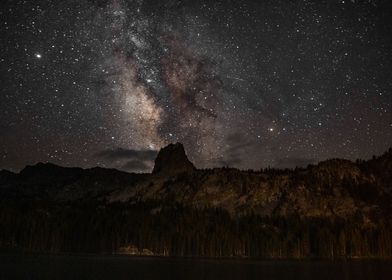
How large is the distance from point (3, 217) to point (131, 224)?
165 ft

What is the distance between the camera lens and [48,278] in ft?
205

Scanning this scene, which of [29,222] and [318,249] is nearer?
[29,222]

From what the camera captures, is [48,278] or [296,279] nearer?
[48,278]

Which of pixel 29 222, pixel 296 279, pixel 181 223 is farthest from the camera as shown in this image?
pixel 181 223

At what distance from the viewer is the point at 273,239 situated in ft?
613

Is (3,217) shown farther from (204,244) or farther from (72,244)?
(204,244)

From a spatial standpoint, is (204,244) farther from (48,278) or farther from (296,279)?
(48,278)

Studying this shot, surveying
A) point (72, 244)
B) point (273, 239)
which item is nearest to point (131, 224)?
point (72, 244)

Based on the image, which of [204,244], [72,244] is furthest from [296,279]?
[72,244]

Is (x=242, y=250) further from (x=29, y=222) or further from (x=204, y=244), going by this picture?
(x=29, y=222)

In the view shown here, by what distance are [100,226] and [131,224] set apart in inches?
504

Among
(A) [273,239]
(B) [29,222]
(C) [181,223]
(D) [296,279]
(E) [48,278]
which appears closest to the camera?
(E) [48,278]

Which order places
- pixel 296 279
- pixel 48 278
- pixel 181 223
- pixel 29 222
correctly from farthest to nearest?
pixel 181 223
pixel 29 222
pixel 296 279
pixel 48 278

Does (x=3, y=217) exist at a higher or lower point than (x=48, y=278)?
higher
